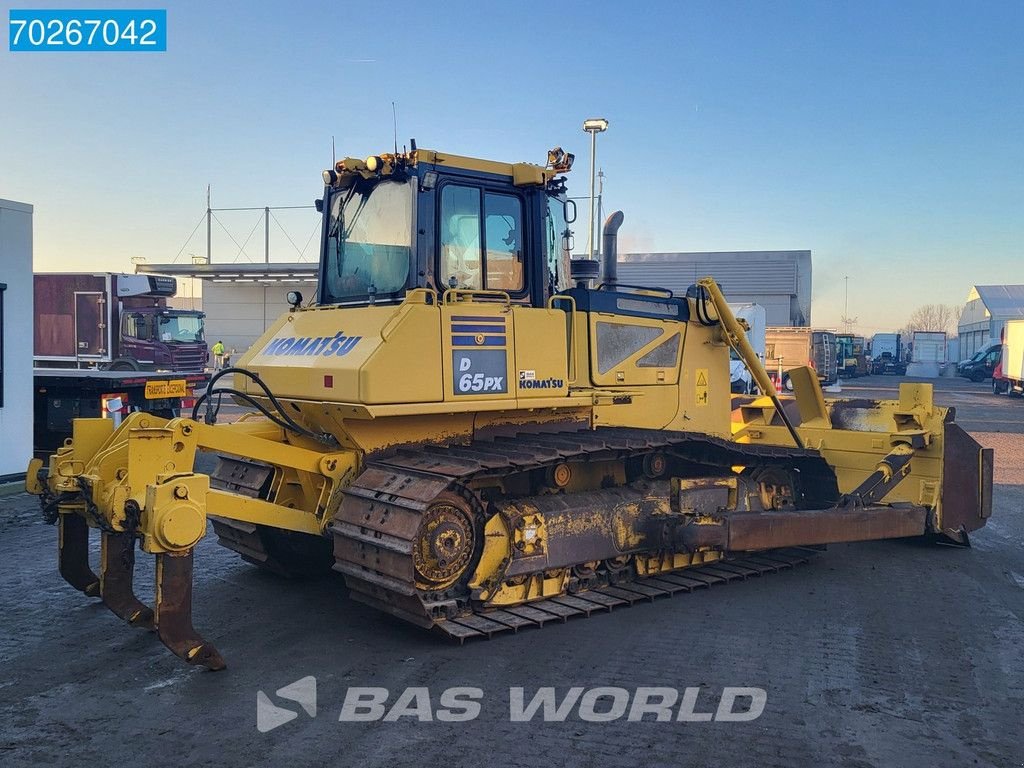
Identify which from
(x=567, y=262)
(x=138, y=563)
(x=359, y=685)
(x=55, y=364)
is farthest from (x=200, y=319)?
(x=359, y=685)

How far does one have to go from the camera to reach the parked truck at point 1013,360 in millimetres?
33656

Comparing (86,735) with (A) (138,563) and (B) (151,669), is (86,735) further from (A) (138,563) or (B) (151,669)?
(A) (138,563)

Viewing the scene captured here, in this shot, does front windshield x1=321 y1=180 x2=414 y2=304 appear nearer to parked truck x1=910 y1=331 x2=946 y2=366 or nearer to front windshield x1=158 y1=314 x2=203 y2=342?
front windshield x1=158 y1=314 x2=203 y2=342

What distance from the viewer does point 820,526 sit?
25.0 feet

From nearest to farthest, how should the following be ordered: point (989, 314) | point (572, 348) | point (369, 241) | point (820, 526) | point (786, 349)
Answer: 1. point (369, 241)
2. point (572, 348)
3. point (820, 526)
4. point (786, 349)
5. point (989, 314)

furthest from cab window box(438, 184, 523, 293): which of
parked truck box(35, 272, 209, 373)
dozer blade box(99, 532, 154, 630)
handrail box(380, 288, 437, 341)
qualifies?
parked truck box(35, 272, 209, 373)

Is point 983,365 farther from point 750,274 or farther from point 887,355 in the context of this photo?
point 750,274

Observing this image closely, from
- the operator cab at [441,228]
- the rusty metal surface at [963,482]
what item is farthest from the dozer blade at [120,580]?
the rusty metal surface at [963,482]

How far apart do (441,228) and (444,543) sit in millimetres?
2316

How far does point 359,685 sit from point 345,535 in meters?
1.06

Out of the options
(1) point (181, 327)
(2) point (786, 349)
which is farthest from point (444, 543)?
(2) point (786, 349)

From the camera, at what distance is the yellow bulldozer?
5797 millimetres

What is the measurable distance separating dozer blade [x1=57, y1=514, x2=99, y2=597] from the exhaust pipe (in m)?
4.58

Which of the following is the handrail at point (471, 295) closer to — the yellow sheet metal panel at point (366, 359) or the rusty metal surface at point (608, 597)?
the yellow sheet metal panel at point (366, 359)
